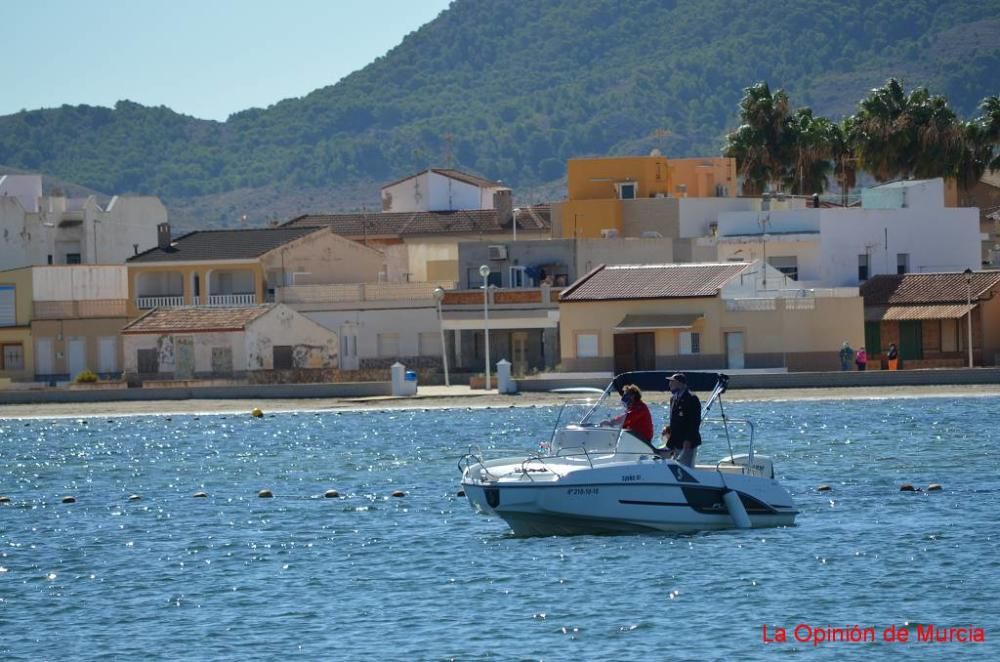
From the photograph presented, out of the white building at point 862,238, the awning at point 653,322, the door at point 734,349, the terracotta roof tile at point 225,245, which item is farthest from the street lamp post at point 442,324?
the white building at point 862,238

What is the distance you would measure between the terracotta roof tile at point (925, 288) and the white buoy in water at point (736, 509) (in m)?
46.3

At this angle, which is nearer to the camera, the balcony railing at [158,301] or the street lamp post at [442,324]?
the street lamp post at [442,324]

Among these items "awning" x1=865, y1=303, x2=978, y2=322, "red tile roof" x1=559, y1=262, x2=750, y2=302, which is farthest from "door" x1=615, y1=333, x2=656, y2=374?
"awning" x1=865, y1=303, x2=978, y2=322

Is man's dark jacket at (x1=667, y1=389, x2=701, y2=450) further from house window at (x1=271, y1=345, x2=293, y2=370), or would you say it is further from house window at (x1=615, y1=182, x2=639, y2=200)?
house window at (x1=615, y1=182, x2=639, y2=200)

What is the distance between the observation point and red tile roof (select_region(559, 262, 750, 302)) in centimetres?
7562

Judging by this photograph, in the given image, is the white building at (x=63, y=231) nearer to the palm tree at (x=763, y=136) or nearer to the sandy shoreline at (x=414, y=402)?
the sandy shoreline at (x=414, y=402)

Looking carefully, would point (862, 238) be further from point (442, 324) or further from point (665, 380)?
point (665, 380)

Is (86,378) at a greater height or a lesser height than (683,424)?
greater

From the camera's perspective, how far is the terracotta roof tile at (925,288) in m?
77.1

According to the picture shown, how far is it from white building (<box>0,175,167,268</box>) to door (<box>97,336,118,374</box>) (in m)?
17.5

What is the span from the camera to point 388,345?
87.8 meters

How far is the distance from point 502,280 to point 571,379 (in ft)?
51.3

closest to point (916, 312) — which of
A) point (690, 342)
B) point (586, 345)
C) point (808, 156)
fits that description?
point (690, 342)

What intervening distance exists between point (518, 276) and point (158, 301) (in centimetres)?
1654
